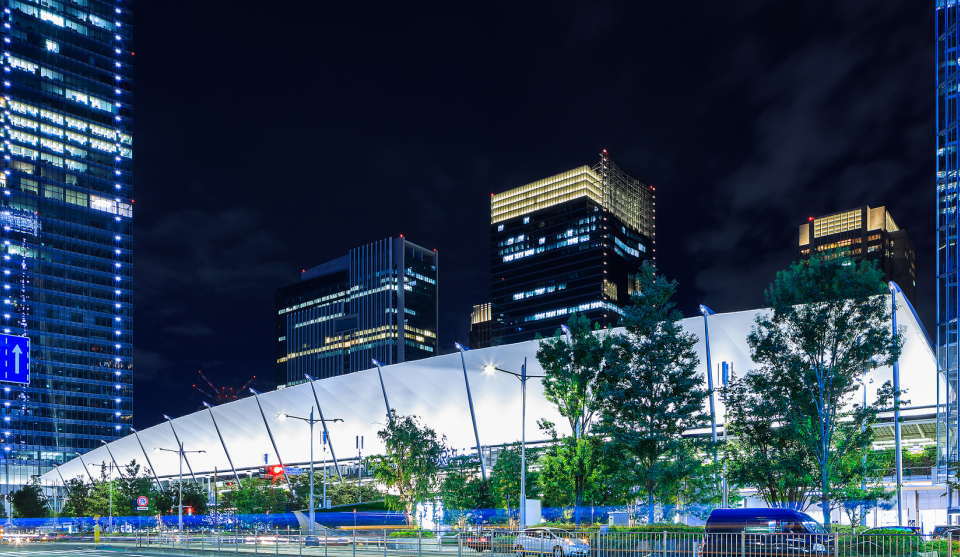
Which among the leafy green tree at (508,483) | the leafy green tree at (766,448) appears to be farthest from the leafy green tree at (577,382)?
the leafy green tree at (508,483)

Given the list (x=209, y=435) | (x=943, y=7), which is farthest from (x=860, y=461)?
(x=209, y=435)

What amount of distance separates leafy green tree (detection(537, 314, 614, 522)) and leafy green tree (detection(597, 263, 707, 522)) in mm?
1384

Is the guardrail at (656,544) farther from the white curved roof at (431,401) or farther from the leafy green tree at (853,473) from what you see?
the white curved roof at (431,401)

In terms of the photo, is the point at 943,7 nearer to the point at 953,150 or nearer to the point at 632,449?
the point at 953,150

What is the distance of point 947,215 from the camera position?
59781mm

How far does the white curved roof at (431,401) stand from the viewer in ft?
193

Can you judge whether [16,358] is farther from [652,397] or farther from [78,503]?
[78,503]

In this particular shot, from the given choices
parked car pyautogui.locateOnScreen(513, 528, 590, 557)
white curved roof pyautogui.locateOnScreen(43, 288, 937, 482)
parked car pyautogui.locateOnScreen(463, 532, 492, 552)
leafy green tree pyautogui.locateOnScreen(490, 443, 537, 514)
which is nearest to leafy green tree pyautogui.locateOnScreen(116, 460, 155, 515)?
white curved roof pyautogui.locateOnScreen(43, 288, 937, 482)

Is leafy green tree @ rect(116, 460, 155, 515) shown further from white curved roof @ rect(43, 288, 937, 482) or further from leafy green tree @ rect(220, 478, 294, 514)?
leafy green tree @ rect(220, 478, 294, 514)

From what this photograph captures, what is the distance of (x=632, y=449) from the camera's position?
1641 inches

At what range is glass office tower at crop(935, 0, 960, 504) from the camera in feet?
180

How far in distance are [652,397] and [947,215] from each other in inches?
1191

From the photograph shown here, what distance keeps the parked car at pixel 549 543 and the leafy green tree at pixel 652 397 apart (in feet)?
26.9

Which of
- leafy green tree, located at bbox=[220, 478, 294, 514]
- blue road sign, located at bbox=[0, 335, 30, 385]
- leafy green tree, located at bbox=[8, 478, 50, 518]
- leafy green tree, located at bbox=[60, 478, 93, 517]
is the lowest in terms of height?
leafy green tree, located at bbox=[8, 478, 50, 518]
